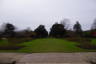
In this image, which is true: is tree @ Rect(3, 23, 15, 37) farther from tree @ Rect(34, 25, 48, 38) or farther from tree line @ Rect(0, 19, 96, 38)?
tree @ Rect(34, 25, 48, 38)

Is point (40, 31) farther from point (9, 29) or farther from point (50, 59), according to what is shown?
point (50, 59)

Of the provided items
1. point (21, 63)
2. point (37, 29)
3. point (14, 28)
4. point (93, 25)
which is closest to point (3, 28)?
point (14, 28)

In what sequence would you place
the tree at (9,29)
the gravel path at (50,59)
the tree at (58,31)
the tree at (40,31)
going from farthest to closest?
the tree at (40,31) → the tree at (58,31) → the tree at (9,29) → the gravel path at (50,59)

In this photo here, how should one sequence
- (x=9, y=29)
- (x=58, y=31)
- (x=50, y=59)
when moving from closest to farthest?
(x=50, y=59), (x=9, y=29), (x=58, y=31)

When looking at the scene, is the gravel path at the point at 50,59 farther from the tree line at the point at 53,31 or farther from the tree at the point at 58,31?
the tree at the point at 58,31

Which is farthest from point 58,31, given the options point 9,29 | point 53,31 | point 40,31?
point 9,29

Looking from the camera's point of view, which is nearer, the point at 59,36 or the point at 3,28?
the point at 3,28

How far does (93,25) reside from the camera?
6775 centimetres

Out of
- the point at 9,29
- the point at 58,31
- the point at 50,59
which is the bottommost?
the point at 50,59

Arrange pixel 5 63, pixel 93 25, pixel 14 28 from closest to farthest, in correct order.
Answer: pixel 5 63 < pixel 14 28 < pixel 93 25

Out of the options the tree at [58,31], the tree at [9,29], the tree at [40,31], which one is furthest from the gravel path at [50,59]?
the tree at [40,31]

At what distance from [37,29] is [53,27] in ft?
25.2

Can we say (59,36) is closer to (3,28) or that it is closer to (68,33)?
(68,33)

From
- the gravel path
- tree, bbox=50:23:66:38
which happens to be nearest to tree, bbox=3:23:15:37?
tree, bbox=50:23:66:38
